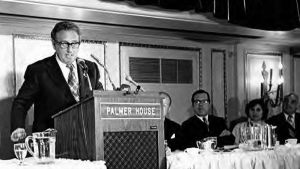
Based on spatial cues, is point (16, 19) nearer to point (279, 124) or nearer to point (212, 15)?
point (212, 15)

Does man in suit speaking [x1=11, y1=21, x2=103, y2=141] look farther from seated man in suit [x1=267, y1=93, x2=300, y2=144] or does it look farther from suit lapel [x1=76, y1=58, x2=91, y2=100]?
seated man in suit [x1=267, y1=93, x2=300, y2=144]

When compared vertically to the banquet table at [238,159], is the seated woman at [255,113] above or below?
above

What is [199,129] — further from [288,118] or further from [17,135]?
[17,135]

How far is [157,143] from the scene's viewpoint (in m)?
2.79

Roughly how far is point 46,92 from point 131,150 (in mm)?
814

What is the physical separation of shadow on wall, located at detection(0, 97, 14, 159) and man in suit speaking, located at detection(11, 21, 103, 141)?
5.34 feet

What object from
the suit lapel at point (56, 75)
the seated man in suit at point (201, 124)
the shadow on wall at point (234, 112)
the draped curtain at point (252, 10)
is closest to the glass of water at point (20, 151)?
the suit lapel at point (56, 75)

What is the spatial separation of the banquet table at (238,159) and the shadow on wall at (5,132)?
6.61 ft

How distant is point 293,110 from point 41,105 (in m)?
3.87

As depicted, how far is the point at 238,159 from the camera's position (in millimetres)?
3312

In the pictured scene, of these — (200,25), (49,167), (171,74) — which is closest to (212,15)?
(200,25)

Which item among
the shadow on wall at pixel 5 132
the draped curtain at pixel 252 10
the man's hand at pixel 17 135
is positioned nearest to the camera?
the man's hand at pixel 17 135

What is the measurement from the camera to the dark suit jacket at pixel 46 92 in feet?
10.3

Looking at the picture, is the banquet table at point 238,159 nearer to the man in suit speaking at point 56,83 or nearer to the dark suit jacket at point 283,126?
the man in suit speaking at point 56,83
